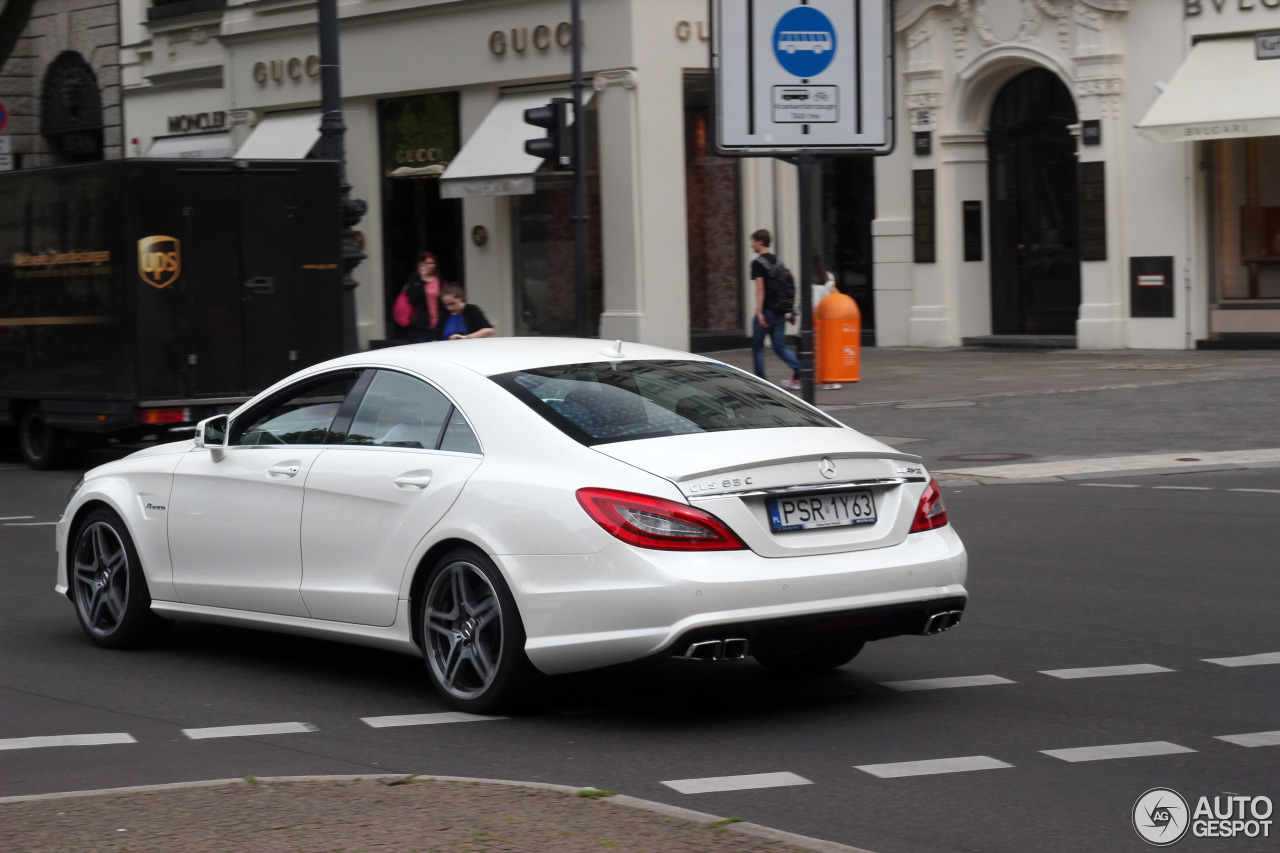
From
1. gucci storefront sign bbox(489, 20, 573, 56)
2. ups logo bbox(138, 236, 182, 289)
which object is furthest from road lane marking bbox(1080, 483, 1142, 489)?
gucci storefront sign bbox(489, 20, 573, 56)

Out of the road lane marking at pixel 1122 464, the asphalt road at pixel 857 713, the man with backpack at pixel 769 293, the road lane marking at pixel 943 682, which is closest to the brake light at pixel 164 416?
the asphalt road at pixel 857 713

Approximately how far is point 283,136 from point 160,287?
16946 mm

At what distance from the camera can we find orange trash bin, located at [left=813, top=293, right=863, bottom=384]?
22125 millimetres

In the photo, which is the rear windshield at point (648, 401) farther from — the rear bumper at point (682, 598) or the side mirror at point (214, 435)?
the side mirror at point (214, 435)

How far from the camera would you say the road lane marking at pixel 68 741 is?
6.27m

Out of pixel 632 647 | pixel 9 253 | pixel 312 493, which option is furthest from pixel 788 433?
pixel 9 253

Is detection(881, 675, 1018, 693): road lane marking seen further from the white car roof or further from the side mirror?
the side mirror

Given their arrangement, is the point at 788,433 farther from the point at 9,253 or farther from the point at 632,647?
the point at 9,253

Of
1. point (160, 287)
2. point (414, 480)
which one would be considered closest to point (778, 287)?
point (160, 287)

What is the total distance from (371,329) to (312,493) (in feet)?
83.5

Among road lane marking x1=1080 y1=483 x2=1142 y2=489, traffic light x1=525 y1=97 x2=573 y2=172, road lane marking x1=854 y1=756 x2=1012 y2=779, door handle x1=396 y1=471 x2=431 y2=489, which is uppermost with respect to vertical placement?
traffic light x1=525 y1=97 x2=573 y2=172

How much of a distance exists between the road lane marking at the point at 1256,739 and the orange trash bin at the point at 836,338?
16143 millimetres

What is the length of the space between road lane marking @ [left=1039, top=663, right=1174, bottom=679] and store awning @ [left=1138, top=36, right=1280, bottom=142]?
18.2m

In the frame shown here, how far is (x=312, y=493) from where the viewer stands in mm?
7250
